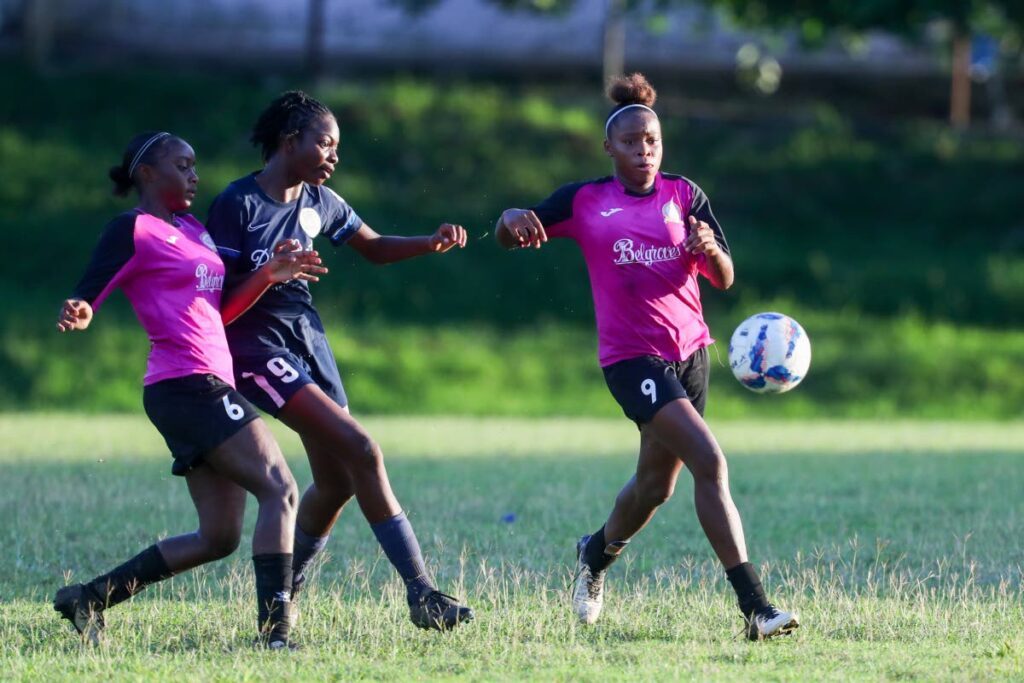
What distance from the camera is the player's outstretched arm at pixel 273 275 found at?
6.40 m

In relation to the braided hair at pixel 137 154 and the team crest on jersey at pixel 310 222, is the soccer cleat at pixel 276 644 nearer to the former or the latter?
the team crest on jersey at pixel 310 222

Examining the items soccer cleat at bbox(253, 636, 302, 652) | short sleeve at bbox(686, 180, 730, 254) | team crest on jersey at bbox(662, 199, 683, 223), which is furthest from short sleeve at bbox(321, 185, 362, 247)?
soccer cleat at bbox(253, 636, 302, 652)

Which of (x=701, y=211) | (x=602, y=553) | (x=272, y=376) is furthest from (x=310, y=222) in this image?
(x=602, y=553)

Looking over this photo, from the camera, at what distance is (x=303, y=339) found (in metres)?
6.84

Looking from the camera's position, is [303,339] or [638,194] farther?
[638,194]

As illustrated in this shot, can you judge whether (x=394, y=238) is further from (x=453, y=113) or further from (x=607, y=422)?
(x=453, y=113)

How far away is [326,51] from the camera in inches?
1240

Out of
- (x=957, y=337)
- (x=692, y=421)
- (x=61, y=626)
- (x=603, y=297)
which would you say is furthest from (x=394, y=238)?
(x=957, y=337)

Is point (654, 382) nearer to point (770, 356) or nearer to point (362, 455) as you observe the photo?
point (770, 356)

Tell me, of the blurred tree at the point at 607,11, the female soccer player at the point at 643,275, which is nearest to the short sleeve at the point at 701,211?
the female soccer player at the point at 643,275

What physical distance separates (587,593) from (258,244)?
2153 mm

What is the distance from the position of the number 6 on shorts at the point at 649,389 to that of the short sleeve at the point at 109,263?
2.21 metres

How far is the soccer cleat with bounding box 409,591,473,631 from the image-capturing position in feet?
20.9

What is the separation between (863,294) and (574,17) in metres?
9.87
